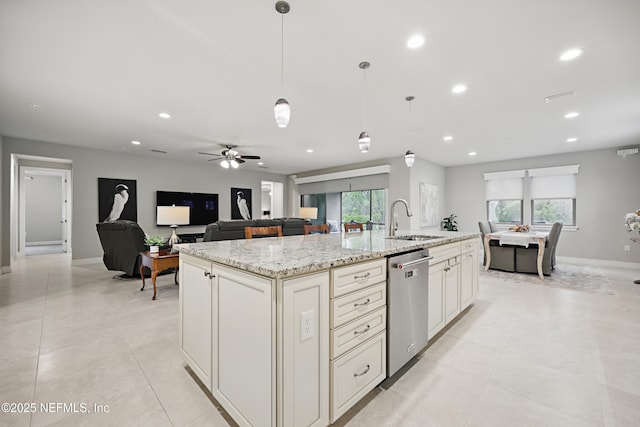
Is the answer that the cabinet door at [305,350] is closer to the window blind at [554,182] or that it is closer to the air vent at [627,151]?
the window blind at [554,182]

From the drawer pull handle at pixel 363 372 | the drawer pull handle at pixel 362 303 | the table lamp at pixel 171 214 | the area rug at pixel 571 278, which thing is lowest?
the area rug at pixel 571 278

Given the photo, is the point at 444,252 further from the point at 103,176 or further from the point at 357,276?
the point at 103,176

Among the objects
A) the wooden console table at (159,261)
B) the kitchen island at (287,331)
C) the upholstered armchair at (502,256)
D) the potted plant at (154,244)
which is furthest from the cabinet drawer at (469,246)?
the potted plant at (154,244)

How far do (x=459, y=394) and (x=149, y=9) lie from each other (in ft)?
10.9

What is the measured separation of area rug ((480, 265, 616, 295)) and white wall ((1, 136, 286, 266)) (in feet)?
24.0

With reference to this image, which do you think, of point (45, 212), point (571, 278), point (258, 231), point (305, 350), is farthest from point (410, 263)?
point (45, 212)

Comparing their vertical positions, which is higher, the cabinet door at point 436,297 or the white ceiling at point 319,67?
the white ceiling at point 319,67

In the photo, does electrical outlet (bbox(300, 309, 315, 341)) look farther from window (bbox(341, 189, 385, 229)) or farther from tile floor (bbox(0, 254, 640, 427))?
window (bbox(341, 189, 385, 229))

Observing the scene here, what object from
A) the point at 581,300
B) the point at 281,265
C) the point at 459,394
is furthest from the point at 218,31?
the point at 581,300

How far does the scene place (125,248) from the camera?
14.0 feet

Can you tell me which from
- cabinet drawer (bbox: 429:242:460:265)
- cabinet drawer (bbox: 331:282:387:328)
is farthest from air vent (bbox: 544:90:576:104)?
cabinet drawer (bbox: 331:282:387:328)

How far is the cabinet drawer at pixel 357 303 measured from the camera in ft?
4.34

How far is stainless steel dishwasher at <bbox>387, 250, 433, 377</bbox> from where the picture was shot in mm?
1658

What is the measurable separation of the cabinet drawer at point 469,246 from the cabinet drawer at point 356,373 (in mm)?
1623
